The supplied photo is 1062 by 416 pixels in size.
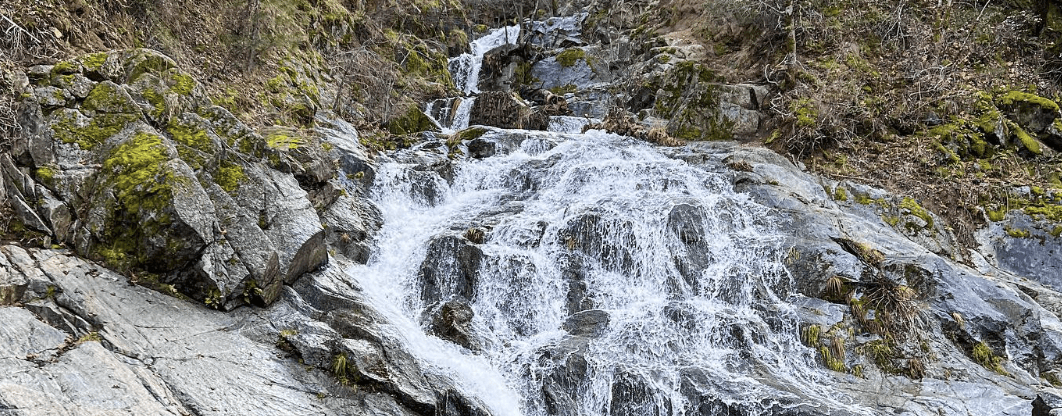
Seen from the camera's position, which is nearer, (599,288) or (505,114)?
(599,288)

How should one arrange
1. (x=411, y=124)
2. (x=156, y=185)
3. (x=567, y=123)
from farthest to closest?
(x=567, y=123), (x=411, y=124), (x=156, y=185)

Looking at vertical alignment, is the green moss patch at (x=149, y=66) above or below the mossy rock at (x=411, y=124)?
above

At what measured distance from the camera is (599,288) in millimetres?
9359

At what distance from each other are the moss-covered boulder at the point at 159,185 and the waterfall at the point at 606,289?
1.82 meters

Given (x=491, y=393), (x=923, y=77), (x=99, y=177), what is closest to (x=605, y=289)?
(x=491, y=393)

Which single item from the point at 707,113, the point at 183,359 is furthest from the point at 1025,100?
the point at 183,359

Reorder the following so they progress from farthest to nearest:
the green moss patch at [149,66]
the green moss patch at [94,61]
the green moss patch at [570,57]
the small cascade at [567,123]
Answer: the green moss patch at [570,57]
the small cascade at [567,123]
the green moss patch at [149,66]
the green moss patch at [94,61]

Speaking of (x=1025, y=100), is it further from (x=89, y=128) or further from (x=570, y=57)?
(x=89, y=128)

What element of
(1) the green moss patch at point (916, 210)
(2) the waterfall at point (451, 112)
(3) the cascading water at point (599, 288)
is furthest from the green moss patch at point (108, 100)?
(1) the green moss patch at point (916, 210)

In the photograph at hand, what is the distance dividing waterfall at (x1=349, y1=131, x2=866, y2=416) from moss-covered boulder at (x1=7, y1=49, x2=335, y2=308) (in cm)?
182

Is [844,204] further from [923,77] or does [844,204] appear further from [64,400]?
[64,400]

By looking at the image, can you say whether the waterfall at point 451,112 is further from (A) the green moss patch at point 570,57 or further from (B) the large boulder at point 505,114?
(A) the green moss patch at point 570,57

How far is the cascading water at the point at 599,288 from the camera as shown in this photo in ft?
24.7

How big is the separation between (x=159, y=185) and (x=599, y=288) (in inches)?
254
